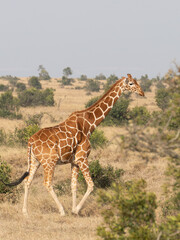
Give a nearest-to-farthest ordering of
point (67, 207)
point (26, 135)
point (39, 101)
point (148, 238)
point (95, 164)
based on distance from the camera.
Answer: point (148, 238) < point (67, 207) < point (95, 164) < point (26, 135) < point (39, 101)

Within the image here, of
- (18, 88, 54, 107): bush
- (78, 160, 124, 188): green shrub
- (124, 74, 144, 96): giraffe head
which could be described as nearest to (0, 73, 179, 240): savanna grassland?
(78, 160, 124, 188): green shrub

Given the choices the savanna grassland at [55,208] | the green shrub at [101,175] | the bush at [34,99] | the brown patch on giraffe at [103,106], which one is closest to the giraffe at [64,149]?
the brown patch on giraffe at [103,106]

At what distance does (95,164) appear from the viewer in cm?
1103

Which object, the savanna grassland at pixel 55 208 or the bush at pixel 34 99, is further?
the bush at pixel 34 99

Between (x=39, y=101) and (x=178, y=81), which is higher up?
(x=178, y=81)

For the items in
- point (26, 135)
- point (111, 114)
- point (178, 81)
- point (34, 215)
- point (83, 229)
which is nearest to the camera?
point (178, 81)

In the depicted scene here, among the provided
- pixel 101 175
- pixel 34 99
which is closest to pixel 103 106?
pixel 101 175

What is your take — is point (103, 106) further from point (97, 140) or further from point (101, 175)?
point (97, 140)

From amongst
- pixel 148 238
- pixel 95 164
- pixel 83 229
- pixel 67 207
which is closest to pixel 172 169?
pixel 148 238

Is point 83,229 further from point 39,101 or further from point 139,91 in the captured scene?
point 39,101

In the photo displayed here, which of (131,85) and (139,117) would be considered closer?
(139,117)

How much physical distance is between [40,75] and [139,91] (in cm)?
7776

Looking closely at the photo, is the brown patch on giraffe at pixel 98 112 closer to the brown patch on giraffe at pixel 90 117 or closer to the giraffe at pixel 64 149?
the giraffe at pixel 64 149

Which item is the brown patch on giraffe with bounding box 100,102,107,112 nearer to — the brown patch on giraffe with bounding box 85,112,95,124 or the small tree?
the brown patch on giraffe with bounding box 85,112,95,124
